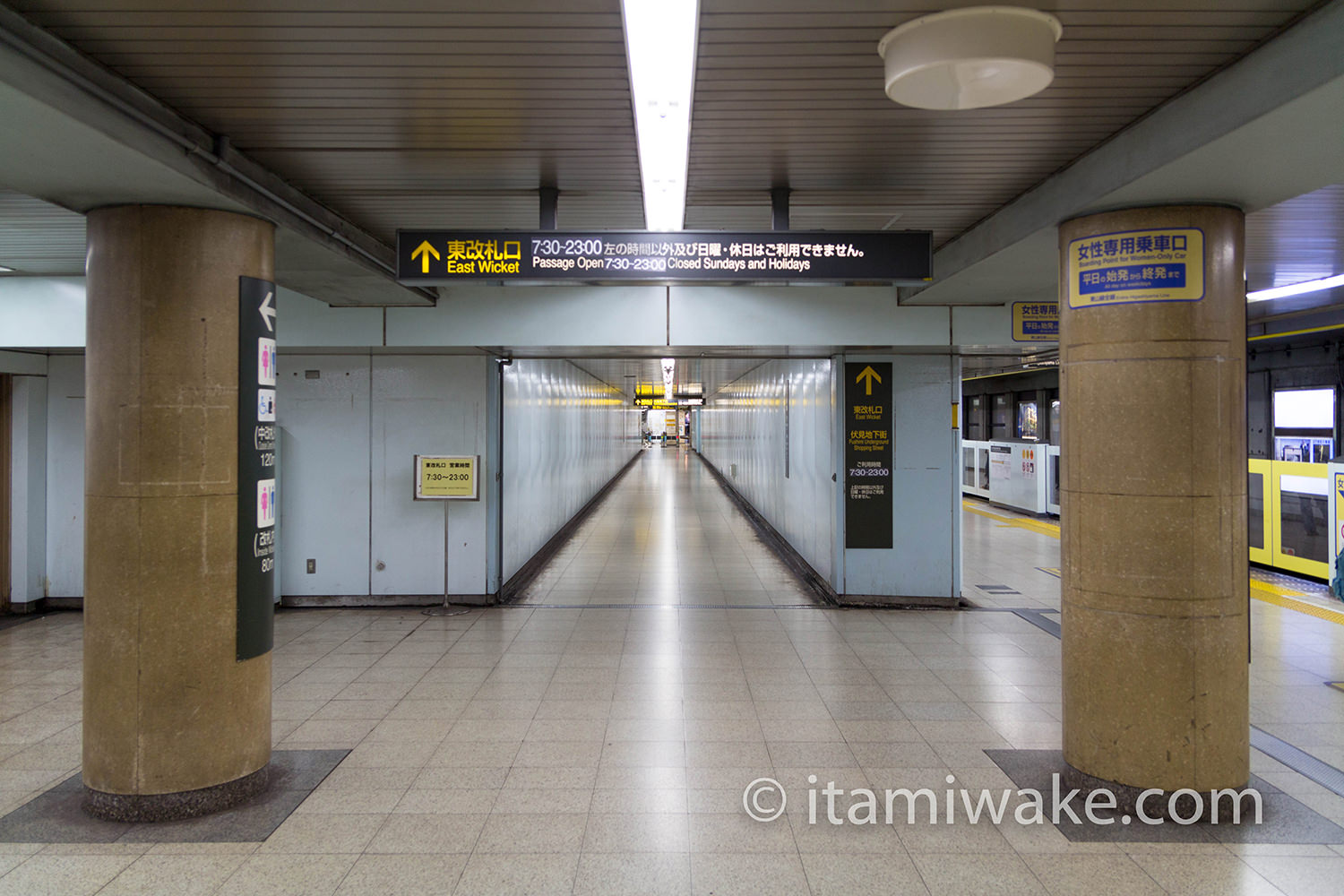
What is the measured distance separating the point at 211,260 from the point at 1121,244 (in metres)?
4.29

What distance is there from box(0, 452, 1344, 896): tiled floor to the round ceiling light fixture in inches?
115

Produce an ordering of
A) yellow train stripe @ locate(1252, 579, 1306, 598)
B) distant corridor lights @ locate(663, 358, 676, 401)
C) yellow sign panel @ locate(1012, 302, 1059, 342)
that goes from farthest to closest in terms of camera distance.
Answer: distant corridor lights @ locate(663, 358, 676, 401), yellow train stripe @ locate(1252, 579, 1306, 598), yellow sign panel @ locate(1012, 302, 1059, 342)

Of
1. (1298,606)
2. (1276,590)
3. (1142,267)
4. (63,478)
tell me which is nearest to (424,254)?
(1142,267)

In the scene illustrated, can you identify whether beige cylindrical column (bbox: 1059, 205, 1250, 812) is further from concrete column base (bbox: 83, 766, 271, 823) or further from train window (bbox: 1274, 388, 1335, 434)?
train window (bbox: 1274, 388, 1335, 434)

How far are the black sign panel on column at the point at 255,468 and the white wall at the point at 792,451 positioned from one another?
17.7ft

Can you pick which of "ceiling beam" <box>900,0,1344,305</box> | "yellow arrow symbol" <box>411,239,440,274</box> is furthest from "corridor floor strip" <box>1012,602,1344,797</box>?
"yellow arrow symbol" <box>411,239,440,274</box>

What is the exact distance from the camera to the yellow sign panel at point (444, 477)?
718cm

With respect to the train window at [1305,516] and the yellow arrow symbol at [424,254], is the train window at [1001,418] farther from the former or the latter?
the yellow arrow symbol at [424,254]

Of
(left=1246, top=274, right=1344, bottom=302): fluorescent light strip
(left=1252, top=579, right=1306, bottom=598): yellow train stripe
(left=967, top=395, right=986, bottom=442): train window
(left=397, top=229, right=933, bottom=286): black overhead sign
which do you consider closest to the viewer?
(left=397, top=229, right=933, bottom=286): black overhead sign

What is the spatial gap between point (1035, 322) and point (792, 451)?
4.23 m

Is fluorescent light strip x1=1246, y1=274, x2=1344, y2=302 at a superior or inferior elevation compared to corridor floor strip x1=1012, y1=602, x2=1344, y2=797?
superior

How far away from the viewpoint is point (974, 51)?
2330 millimetres

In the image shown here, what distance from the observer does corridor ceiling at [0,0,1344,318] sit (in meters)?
2.38

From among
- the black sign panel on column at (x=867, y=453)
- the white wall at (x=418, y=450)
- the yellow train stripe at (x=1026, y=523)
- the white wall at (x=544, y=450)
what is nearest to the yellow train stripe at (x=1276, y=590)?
the yellow train stripe at (x=1026, y=523)
